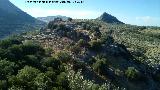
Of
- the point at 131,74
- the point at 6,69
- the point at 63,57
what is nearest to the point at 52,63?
the point at 63,57

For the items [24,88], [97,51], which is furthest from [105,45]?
[24,88]

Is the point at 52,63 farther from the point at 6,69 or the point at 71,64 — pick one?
the point at 6,69

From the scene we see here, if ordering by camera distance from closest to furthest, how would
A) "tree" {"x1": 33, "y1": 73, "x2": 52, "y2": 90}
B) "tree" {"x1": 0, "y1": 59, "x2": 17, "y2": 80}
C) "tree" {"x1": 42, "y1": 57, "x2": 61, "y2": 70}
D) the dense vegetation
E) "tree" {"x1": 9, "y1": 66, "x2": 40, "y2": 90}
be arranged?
"tree" {"x1": 33, "y1": 73, "x2": 52, "y2": 90} → "tree" {"x1": 9, "y1": 66, "x2": 40, "y2": 90} → the dense vegetation → "tree" {"x1": 0, "y1": 59, "x2": 17, "y2": 80} → "tree" {"x1": 42, "y1": 57, "x2": 61, "y2": 70}

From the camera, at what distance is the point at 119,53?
128m

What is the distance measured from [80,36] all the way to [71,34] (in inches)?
160

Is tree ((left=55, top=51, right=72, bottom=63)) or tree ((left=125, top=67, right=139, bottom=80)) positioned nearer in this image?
tree ((left=55, top=51, right=72, bottom=63))

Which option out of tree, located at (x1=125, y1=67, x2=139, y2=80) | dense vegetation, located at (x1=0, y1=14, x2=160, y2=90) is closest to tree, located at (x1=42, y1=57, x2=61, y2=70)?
dense vegetation, located at (x1=0, y1=14, x2=160, y2=90)

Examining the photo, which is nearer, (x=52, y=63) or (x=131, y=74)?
(x=52, y=63)

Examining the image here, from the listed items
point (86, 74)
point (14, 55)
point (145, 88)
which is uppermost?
point (14, 55)

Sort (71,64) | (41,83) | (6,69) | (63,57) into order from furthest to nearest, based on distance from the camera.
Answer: (63,57), (71,64), (6,69), (41,83)

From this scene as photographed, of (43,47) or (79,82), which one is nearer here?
(79,82)

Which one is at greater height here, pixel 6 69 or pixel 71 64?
pixel 6 69

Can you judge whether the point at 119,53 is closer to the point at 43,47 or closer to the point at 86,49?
the point at 86,49

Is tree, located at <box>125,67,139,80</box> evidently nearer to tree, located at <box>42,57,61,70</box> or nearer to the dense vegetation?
the dense vegetation
